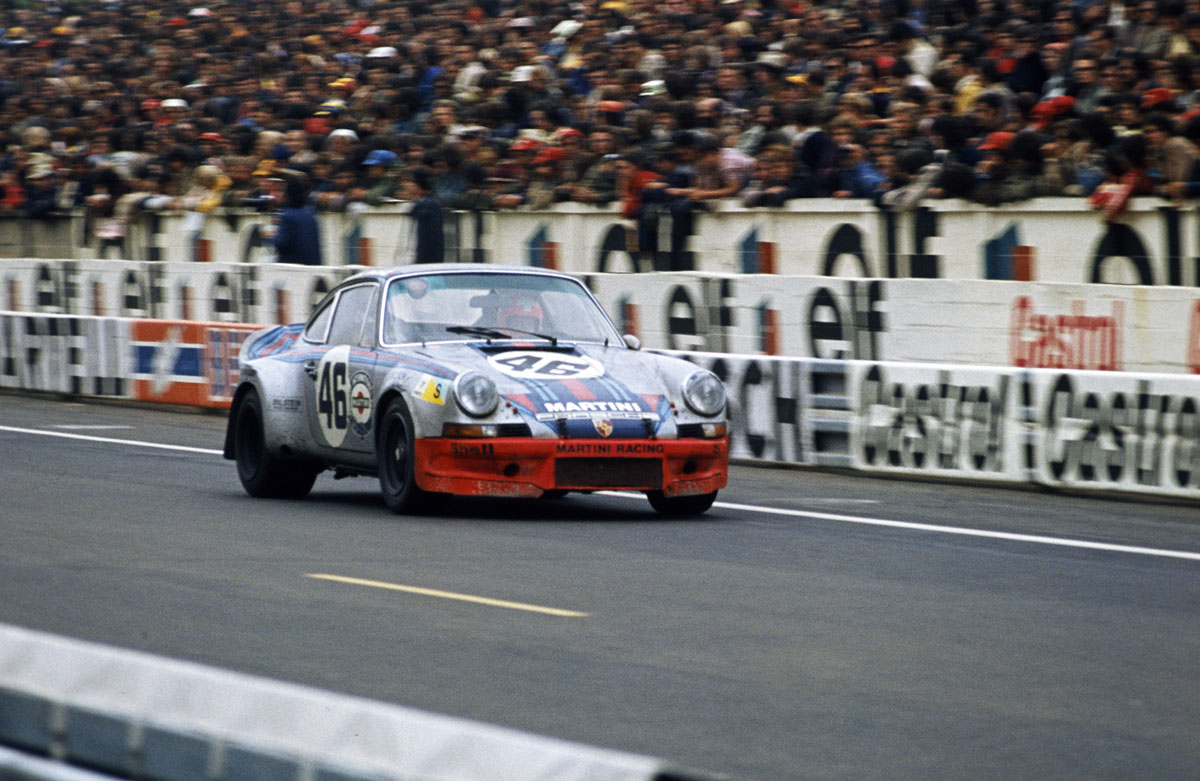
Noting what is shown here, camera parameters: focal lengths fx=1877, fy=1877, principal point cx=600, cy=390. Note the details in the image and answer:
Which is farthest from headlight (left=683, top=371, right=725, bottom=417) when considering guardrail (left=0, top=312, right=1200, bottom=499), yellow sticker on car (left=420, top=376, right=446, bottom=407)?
guardrail (left=0, top=312, right=1200, bottom=499)

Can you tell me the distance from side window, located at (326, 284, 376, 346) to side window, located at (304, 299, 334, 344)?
89 mm

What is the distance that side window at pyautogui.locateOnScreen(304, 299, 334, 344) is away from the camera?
1173 centimetres

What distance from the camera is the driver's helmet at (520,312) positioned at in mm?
11109

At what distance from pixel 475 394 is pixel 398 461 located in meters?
0.76

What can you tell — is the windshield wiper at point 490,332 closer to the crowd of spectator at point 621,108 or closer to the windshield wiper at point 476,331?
the windshield wiper at point 476,331

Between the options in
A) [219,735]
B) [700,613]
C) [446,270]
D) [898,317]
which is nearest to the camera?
[219,735]

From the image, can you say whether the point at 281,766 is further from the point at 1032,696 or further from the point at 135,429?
the point at 135,429

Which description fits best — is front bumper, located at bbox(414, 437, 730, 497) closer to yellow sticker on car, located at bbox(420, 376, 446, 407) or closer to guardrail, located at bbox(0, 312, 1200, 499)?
yellow sticker on car, located at bbox(420, 376, 446, 407)

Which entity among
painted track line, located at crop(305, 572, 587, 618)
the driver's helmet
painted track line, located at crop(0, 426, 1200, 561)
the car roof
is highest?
the car roof

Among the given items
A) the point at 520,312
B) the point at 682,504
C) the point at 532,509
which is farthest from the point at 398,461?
the point at 682,504

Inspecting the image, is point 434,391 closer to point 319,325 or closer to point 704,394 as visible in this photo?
point 704,394

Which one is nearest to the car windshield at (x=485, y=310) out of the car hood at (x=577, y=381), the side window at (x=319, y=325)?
the car hood at (x=577, y=381)

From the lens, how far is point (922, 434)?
13.7m

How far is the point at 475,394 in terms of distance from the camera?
998 cm
